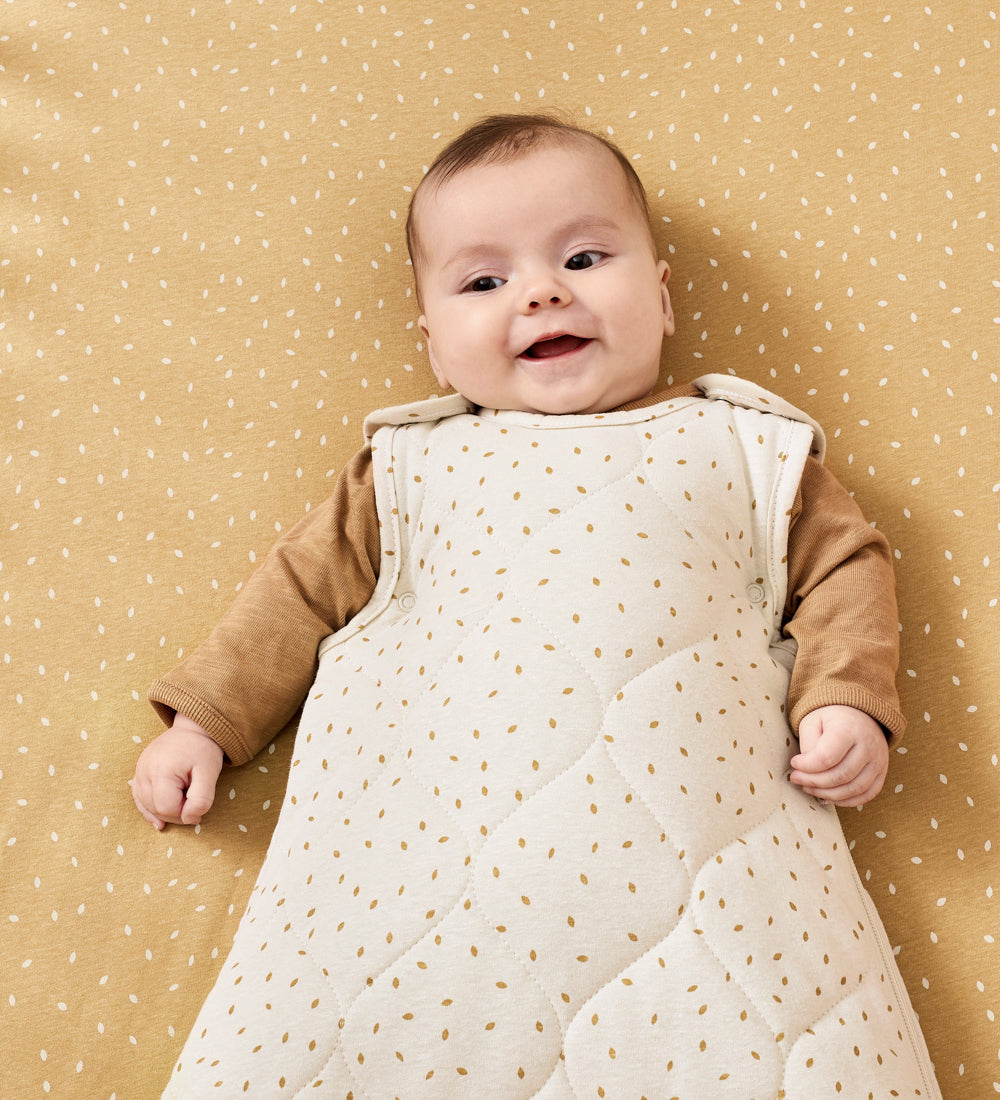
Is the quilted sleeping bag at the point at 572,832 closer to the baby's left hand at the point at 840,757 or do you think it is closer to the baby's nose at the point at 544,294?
the baby's left hand at the point at 840,757

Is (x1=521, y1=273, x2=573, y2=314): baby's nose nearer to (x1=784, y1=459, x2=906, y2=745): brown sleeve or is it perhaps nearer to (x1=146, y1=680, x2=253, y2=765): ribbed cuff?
(x1=784, y1=459, x2=906, y2=745): brown sleeve

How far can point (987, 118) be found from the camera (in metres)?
1.38

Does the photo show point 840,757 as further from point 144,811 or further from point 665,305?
point 144,811

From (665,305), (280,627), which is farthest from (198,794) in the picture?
(665,305)

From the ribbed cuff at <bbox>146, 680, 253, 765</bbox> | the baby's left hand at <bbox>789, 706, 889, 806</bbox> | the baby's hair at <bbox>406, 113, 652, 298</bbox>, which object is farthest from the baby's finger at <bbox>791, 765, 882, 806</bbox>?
the baby's hair at <bbox>406, 113, 652, 298</bbox>

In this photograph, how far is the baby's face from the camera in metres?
1.14

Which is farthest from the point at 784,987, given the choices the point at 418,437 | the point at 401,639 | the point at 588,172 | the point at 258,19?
the point at 258,19

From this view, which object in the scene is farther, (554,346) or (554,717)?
(554,346)

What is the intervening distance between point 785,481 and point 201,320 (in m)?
0.77

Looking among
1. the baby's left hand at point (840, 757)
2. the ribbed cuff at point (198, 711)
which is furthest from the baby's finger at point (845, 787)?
the ribbed cuff at point (198, 711)

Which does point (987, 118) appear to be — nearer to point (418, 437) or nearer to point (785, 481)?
point (785, 481)

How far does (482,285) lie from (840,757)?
64 cm

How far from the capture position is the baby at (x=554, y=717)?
0.87 meters

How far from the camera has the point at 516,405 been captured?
1.19 m
